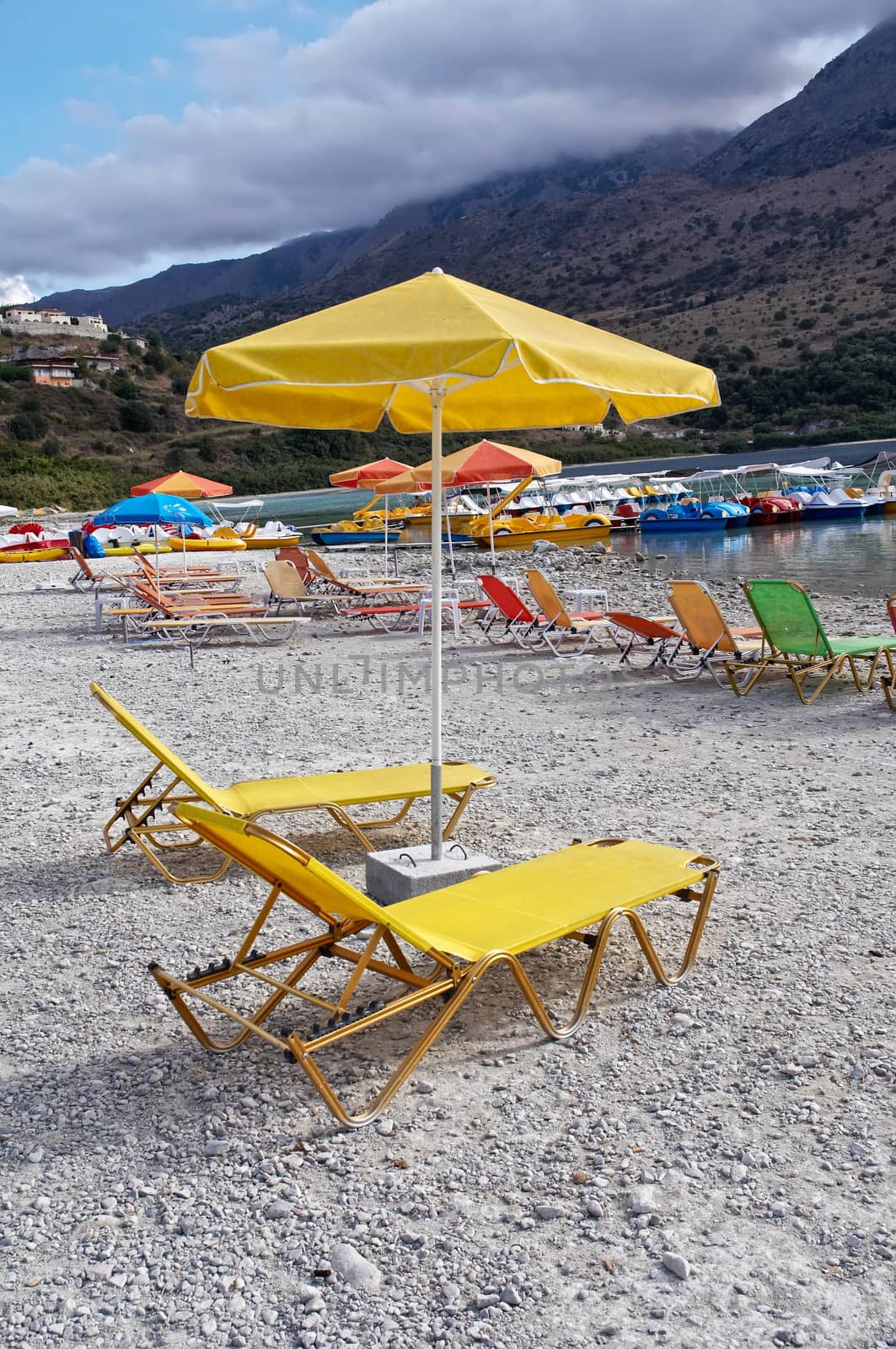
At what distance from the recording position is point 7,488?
58.5 m

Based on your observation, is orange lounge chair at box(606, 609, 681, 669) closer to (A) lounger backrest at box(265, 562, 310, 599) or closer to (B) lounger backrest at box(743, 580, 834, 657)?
(B) lounger backrest at box(743, 580, 834, 657)

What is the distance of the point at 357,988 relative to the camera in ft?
11.6

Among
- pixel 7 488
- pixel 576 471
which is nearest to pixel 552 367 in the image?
pixel 7 488

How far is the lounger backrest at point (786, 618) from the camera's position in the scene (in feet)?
24.9

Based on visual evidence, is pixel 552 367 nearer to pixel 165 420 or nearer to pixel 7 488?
pixel 7 488

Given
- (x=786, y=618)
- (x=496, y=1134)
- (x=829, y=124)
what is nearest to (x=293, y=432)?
(x=786, y=618)

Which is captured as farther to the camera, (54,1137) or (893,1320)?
(54,1137)

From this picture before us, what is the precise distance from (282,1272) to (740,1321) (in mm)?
857

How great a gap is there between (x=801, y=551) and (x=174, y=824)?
77.8ft

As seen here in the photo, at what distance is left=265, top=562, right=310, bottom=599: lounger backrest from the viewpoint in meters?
13.9

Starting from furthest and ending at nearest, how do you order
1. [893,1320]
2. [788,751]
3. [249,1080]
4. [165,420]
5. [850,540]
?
[165,420] < [850,540] < [788,751] < [249,1080] < [893,1320]

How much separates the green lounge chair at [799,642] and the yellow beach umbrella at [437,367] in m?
3.22

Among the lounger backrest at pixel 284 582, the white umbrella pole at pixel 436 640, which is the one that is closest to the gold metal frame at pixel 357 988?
the white umbrella pole at pixel 436 640

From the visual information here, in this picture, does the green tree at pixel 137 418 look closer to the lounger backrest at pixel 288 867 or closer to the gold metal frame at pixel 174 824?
the gold metal frame at pixel 174 824
